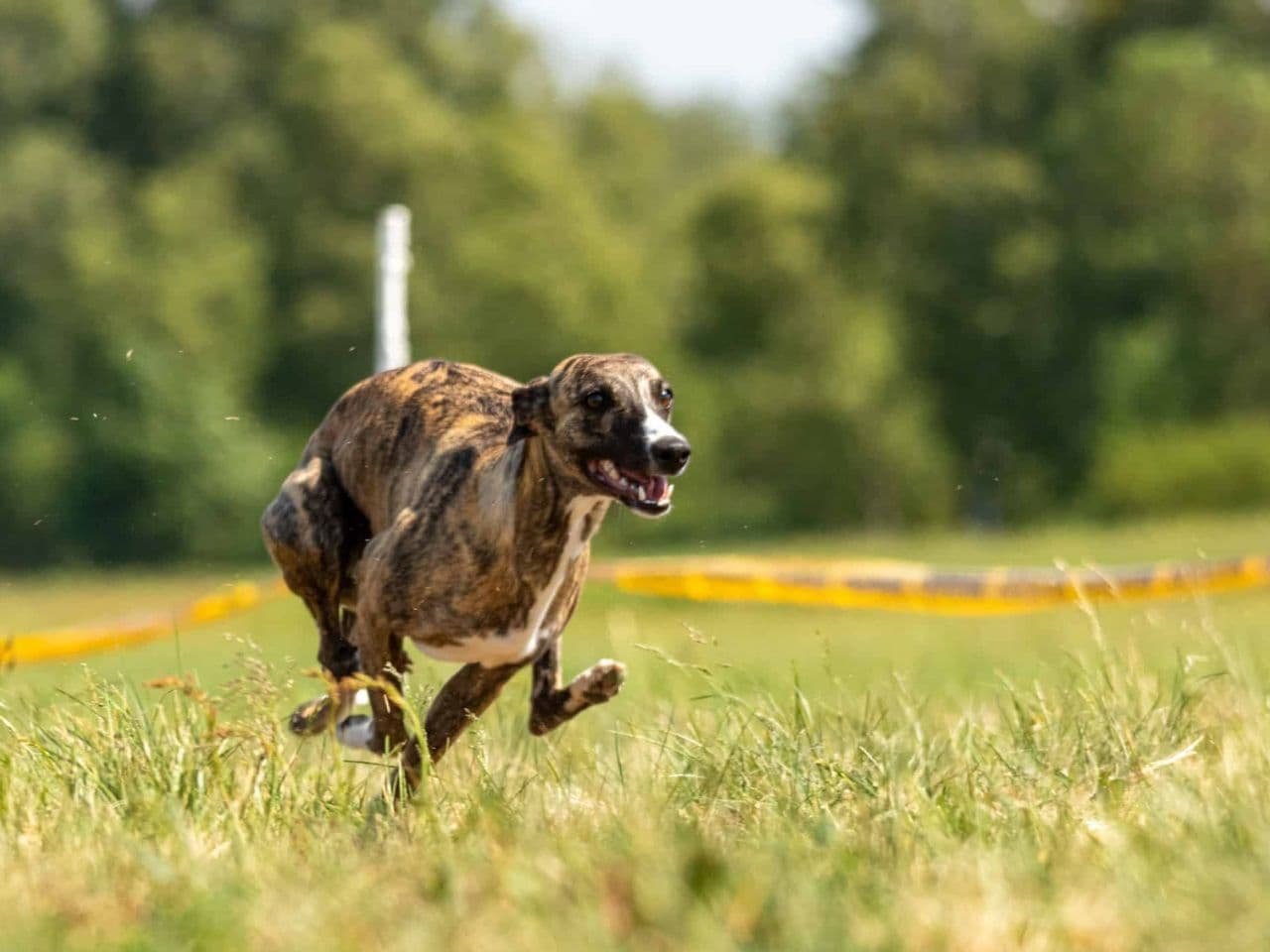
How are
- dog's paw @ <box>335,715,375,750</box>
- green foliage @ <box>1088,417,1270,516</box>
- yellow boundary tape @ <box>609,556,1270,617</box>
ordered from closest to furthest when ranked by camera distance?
dog's paw @ <box>335,715,375,750</box> → yellow boundary tape @ <box>609,556,1270,617</box> → green foliage @ <box>1088,417,1270,516</box>

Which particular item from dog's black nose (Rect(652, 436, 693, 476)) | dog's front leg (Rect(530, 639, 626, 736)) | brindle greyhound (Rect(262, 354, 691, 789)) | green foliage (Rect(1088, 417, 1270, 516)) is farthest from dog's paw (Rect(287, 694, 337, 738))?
green foliage (Rect(1088, 417, 1270, 516))

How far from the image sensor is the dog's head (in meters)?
5.04

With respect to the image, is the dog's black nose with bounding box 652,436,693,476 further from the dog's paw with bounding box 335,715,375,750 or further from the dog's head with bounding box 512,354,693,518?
the dog's paw with bounding box 335,715,375,750

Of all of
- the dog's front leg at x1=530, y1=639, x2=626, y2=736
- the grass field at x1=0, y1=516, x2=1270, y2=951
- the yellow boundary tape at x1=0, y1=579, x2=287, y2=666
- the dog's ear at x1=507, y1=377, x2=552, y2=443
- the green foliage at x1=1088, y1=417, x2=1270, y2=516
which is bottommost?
the green foliage at x1=1088, y1=417, x2=1270, y2=516

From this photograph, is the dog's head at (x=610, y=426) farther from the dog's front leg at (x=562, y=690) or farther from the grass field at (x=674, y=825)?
the dog's front leg at (x=562, y=690)

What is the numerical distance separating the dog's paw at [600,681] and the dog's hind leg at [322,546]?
724 mm

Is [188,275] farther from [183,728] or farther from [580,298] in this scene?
[183,728]

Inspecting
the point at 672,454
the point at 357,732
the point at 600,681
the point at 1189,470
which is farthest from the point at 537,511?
the point at 1189,470

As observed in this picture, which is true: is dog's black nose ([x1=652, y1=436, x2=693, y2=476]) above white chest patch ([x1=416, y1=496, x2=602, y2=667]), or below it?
above

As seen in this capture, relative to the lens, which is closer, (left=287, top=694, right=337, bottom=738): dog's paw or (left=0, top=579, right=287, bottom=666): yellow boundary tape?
(left=287, top=694, right=337, bottom=738): dog's paw

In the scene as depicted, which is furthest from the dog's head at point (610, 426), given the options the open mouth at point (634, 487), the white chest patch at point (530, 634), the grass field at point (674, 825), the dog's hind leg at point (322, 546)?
the dog's hind leg at point (322, 546)

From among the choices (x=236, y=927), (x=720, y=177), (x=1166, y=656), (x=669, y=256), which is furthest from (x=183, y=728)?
(x=669, y=256)

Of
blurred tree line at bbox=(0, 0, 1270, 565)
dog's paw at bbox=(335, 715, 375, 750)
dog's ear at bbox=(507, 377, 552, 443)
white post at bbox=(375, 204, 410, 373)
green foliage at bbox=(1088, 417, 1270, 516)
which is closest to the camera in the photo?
dog's ear at bbox=(507, 377, 552, 443)

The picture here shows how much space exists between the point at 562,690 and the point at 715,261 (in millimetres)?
42441
